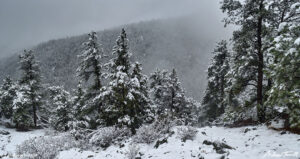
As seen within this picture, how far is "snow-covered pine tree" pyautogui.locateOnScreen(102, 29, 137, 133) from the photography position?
15.1m

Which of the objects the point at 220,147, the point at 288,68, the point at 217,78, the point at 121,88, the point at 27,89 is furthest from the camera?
the point at 27,89

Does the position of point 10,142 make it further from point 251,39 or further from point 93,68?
point 251,39

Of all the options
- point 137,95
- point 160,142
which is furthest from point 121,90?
point 160,142

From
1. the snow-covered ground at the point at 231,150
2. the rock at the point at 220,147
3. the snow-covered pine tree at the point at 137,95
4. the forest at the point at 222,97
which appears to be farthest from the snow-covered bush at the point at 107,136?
the rock at the point at 220,147

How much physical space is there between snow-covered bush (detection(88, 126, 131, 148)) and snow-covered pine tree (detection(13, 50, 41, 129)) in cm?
2089

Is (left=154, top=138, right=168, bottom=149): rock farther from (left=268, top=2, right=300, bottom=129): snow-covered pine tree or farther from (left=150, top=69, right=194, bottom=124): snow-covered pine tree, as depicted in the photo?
(left=150, top=69, right=194, bottom=124): snow-covered pine tree

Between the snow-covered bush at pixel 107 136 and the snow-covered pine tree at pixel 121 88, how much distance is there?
67 cm

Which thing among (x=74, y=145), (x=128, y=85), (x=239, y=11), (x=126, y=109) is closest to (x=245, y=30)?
(x=239, y=11)

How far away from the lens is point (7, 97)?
110 ft

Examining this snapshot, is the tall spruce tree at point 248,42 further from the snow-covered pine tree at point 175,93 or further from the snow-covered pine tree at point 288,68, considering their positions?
the snow-covered pine tree at point 175,93

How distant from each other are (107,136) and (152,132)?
11.8 feet

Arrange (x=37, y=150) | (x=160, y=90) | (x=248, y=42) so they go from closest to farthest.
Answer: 1. (x=37, y=150)
2. (x=248, y=42)
3. (x=160, y=90)

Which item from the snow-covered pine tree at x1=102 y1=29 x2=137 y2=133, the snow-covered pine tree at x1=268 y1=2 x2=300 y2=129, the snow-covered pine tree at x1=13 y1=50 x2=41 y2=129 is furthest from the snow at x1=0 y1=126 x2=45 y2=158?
the snow-covered pine tree at x1=268 y1=2 x2=300 y2=129

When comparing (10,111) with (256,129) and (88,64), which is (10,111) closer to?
(88,64)
